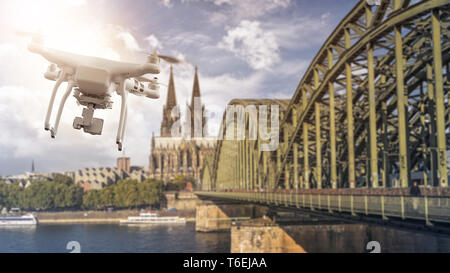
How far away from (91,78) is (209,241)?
87.3 metres

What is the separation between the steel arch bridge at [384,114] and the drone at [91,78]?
1302 centimetres

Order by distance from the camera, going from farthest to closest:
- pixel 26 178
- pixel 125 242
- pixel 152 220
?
pixel 26 178, pixel 152 220, pixel 125 242

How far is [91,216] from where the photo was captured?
15088 cm

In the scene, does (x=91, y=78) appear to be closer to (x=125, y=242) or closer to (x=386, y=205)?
(x=386, y=205)

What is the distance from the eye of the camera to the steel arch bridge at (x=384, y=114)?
22.9m

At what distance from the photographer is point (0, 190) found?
161 metres

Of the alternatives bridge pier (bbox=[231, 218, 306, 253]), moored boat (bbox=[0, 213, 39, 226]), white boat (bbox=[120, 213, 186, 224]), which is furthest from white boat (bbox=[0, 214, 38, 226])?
bridge pier (bbox=[231, 218, 306, 253])

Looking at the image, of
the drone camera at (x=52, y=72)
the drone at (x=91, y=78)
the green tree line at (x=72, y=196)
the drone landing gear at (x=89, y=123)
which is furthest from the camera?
the green tree line at (x=72, y=196)

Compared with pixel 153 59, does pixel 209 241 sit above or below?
below

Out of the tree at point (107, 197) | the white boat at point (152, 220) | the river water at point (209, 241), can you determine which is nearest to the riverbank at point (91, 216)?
the tree at point (107, 197)

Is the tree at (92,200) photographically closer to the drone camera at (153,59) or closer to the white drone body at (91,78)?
the white drone body at (91,78)

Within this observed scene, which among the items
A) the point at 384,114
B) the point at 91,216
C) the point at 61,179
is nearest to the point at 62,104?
the point at 384,114

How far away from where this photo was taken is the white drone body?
17.9ft
